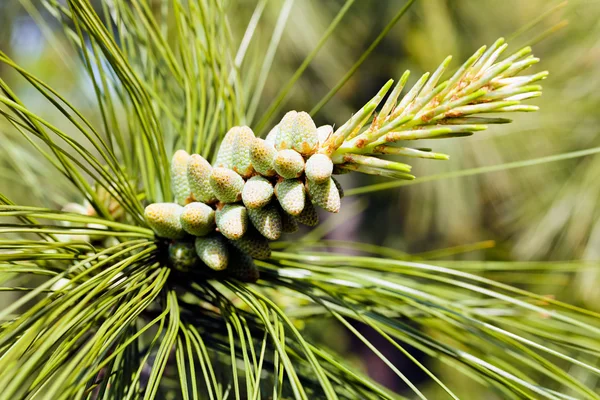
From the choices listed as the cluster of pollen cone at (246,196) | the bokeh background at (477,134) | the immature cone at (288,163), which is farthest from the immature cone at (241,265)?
the bokeh background at (477,134)

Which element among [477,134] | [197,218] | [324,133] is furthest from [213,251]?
[477,134]

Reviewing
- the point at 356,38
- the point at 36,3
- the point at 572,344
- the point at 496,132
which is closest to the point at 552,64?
the point at 496,132

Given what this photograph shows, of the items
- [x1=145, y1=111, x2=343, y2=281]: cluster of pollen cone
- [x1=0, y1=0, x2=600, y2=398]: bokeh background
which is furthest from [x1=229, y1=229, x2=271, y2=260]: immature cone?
[x1=0, y1=0, x2=600, y2=398]: bokeh background

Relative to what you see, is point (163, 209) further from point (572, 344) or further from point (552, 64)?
point (552, 64)

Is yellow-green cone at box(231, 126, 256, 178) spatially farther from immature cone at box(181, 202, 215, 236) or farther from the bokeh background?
the bokeh background

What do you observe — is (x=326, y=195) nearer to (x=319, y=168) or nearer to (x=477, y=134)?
(x=319, y=168)

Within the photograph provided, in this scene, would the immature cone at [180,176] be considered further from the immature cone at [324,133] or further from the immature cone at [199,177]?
the immature cone at [324,133]
